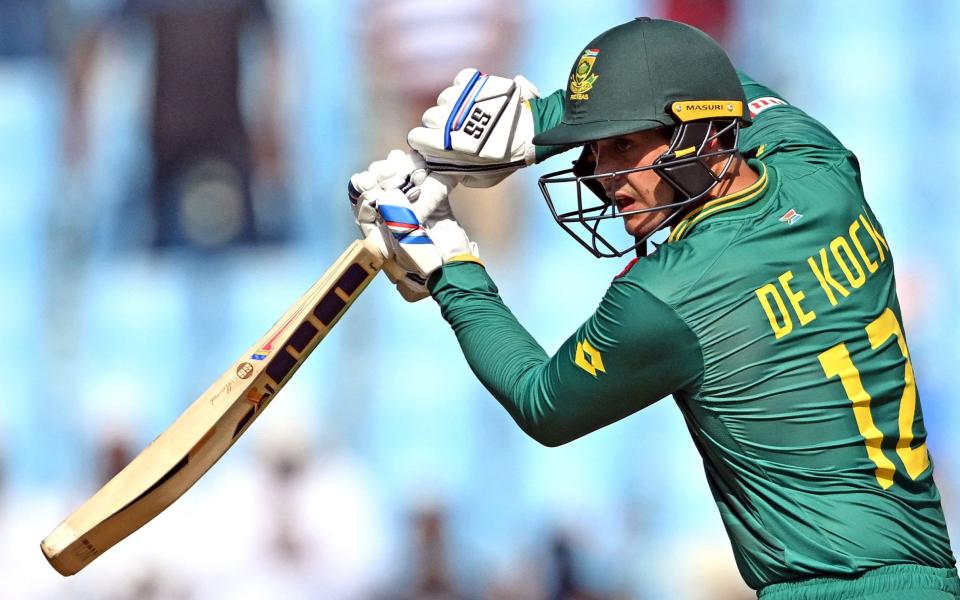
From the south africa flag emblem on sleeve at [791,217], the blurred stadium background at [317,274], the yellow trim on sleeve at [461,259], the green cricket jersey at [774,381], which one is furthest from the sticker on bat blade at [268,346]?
the blurred stadium background at [317,274]

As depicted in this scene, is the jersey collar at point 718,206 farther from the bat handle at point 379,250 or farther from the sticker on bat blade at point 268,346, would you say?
the sticker on bat blade at point 268,346

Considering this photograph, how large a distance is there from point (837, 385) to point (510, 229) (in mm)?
2364

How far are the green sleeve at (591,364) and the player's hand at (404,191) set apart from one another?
309mm

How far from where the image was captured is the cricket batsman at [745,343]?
5.59ft

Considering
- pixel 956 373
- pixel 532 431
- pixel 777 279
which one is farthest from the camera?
pixel 956 373

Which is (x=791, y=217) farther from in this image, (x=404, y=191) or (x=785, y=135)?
(x=404, y=191)

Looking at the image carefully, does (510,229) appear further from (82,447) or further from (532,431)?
(532,431)

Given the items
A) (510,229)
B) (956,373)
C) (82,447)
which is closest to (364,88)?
(510,229)

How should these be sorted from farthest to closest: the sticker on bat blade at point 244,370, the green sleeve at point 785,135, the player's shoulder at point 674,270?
1. the sticker on bat blade at point 244,370
2. the green sleeve at point 785,135
3. the player's shoulder at point 674,270

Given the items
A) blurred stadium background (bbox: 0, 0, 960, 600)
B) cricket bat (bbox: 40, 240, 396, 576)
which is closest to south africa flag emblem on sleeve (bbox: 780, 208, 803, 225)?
cricket bat (bbox: 40, 240, 396, 576)

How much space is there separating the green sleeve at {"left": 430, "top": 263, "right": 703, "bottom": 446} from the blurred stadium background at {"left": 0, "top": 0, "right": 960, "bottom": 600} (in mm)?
2044

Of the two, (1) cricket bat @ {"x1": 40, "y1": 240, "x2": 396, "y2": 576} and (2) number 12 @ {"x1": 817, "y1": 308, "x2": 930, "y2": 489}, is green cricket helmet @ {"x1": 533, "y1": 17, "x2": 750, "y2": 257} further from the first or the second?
(1) cricket bat @ {"x1": 40, "y1": 240, "x2": 396, "y2": 576}

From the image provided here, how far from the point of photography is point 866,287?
1.81 m

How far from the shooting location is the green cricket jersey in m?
1.70
